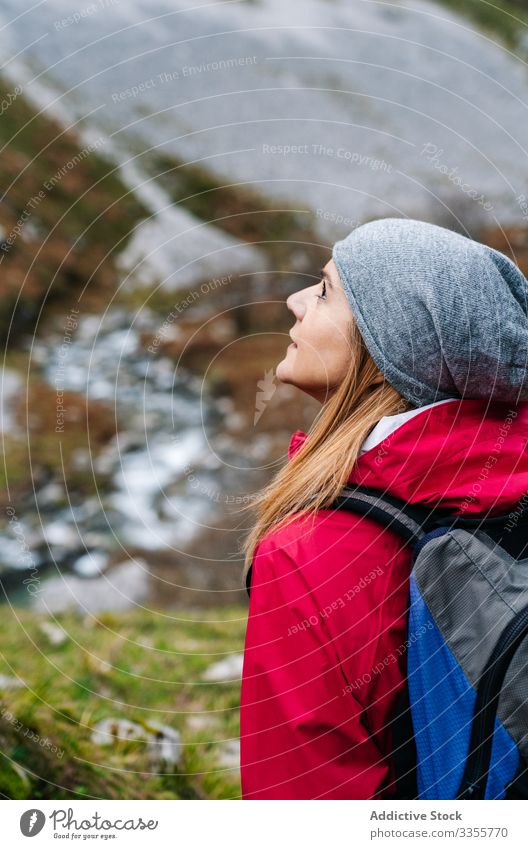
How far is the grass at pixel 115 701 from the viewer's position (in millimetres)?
2633

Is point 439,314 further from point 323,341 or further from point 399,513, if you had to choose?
point 399,513

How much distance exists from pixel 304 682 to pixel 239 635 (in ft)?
10.9

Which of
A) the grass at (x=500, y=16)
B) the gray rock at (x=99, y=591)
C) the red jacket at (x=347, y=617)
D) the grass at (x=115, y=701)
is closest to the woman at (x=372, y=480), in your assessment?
the red jacket at (x=347, y=617)

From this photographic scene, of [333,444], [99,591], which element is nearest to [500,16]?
[99,591]

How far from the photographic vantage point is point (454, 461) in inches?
67.9

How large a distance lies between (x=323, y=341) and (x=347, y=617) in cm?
69

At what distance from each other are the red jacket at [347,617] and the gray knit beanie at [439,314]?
0.34 feet

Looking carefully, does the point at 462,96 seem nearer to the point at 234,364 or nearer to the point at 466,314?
the point at 234,364

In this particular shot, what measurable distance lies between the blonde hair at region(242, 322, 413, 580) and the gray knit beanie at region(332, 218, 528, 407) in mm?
74

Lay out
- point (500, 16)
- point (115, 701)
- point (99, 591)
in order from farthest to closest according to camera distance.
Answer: point (500, 16) < point (99, 591) < point (115, 701)

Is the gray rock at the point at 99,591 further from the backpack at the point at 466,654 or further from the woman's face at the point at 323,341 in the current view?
the backpack at the point at 466,654

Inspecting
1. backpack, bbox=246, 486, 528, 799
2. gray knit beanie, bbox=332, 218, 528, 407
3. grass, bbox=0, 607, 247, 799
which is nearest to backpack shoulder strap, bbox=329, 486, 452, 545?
backpack, bbox=246, 486, 528, 799

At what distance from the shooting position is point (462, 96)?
8.74 m
